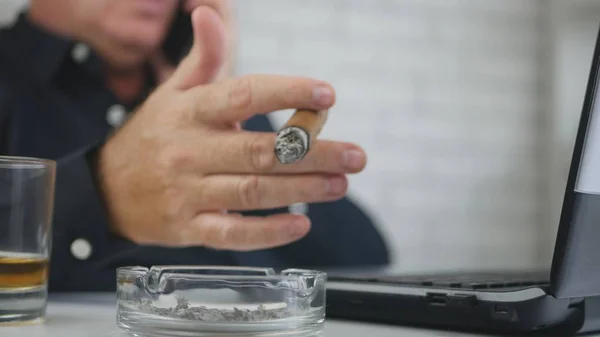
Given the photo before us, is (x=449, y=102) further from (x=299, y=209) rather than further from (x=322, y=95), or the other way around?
(x=322, y=95)

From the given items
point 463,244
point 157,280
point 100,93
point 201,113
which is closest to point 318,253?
point 100,93

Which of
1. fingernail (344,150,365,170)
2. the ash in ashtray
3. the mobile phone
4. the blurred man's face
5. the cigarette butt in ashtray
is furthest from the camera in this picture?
the mobile phone

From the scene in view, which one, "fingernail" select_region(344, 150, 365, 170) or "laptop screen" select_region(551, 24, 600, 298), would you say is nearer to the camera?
"laptop screen" select_region(551, 24, 600, 298)

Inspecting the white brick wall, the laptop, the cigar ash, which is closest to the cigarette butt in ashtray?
the cigar ash

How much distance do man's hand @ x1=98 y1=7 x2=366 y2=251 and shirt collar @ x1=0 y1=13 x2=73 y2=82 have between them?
55 centimetres

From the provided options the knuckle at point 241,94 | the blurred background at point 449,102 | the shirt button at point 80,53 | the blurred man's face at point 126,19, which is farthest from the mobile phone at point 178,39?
the knuckle at point 241,94

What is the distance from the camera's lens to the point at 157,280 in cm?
39

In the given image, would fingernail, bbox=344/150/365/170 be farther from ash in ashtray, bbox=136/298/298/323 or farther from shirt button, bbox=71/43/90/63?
shirt button, bbox=71/43/90/63

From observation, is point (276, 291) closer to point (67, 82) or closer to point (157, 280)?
point (157, 280)

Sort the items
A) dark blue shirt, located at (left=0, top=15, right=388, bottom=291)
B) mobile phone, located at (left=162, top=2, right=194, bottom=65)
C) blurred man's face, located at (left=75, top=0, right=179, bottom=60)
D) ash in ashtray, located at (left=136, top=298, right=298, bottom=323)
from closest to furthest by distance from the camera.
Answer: ash in ashtray, located at (left=136, top=298, right=298, bottom=323) → dark blue shirt, located at (left=0, top=15, right=388, bottom=291) → blurred man's face, located at (left=75, top=0, right=179, bottom=60) → mobile phone, located at (left=162, top=2, right=194, bottom=65)

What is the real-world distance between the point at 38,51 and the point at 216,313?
100 cm

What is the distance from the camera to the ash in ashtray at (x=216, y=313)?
0.36 m

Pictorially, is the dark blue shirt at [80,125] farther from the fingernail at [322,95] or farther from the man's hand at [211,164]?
the fingernail at [322,95]

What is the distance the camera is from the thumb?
2.13 ft
